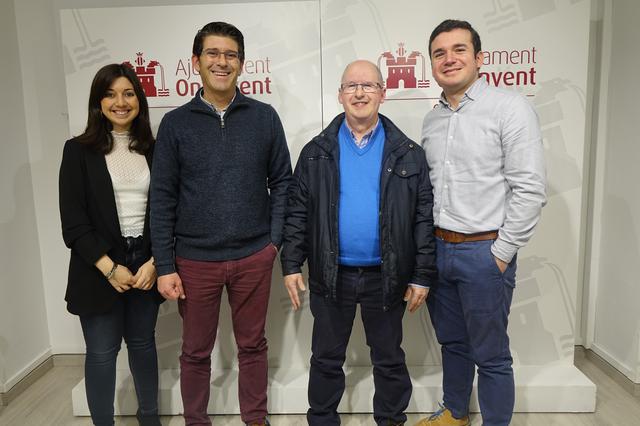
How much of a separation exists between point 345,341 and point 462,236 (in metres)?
0.67

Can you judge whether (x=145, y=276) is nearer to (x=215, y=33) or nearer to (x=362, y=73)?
(x=215, y=33)

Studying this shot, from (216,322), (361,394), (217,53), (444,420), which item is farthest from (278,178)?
(444,420)

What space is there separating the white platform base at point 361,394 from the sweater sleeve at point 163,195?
0.91m

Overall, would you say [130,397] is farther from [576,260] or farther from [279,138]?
[576,260]

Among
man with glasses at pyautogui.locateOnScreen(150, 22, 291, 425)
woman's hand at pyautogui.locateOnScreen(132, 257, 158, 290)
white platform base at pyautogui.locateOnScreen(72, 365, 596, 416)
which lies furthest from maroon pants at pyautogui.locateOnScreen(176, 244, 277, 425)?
white platform base at pyautogui.locateOnScreen(72, 365, 596, 416)

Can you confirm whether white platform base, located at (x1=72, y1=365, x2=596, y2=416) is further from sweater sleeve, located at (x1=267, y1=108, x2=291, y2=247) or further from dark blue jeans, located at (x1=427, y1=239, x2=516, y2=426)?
sweater sleeve, located at (x1=267, y1=108, x2=291, y2=247)

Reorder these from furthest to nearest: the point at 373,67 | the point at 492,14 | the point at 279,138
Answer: the point at 492,14 → the point at 279,138 → the point at 373,67

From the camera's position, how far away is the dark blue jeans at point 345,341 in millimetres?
2076

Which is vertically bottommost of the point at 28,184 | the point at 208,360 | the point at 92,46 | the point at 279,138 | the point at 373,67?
the point at 208,360

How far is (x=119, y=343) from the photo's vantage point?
2127 millimetres

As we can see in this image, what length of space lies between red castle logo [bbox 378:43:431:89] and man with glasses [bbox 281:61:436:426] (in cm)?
58

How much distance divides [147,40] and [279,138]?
3.23 feet

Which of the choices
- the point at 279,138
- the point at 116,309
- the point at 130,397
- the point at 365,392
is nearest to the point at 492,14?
the point at 279,138

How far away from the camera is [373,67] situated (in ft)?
6.57
